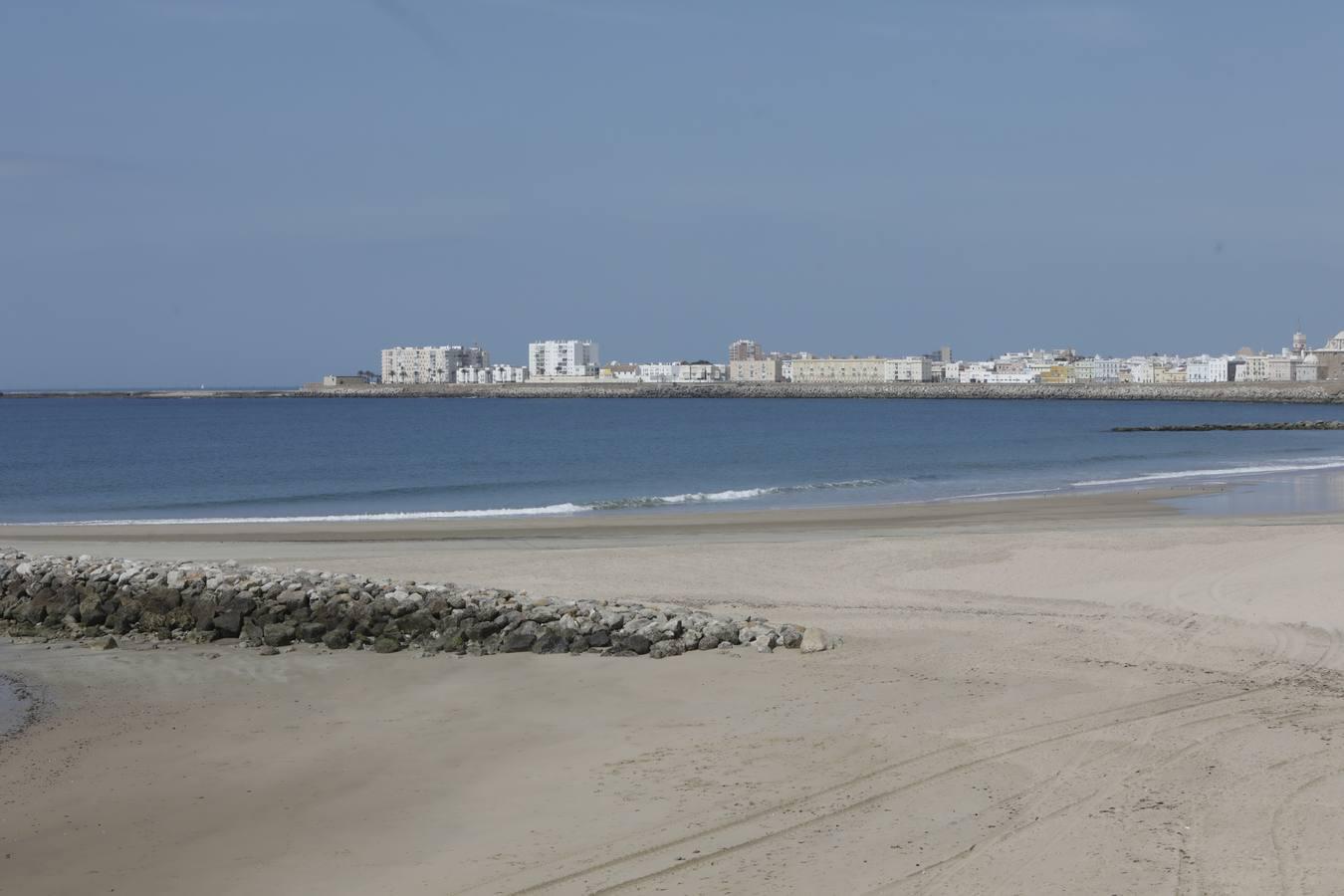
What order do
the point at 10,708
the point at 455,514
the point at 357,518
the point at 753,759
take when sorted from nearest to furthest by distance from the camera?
the point at 753,759, the point at 10,708, the point at 357,518, the point at 455,514

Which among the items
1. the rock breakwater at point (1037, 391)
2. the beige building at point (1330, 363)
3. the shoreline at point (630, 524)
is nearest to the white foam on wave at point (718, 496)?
the shoreline at point (630, 524)

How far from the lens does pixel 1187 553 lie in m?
17.7

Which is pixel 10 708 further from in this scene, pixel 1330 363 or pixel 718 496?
pixel 1330 363

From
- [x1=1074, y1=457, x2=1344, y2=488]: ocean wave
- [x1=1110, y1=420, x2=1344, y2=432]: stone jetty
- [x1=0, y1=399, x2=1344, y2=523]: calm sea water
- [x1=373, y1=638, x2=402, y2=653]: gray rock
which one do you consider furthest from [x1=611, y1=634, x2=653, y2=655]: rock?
[x1=1110, y1=420, x2=1344, y2=432]: stone jetty

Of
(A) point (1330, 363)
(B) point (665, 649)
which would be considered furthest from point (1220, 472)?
(A) point (1330, 363)

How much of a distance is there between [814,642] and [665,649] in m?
1.32

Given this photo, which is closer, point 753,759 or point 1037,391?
point 753,759

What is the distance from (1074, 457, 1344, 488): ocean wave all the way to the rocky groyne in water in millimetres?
24474

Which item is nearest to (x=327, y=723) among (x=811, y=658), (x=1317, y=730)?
(x=811, y=658)

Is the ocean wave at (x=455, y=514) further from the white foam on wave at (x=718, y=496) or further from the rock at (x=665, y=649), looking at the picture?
the rock at (x=665, y=649)

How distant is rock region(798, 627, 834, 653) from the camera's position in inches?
453

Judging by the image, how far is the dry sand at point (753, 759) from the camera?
6473 millimetres

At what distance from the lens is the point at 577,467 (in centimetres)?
4538

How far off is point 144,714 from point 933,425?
83.3 metres
